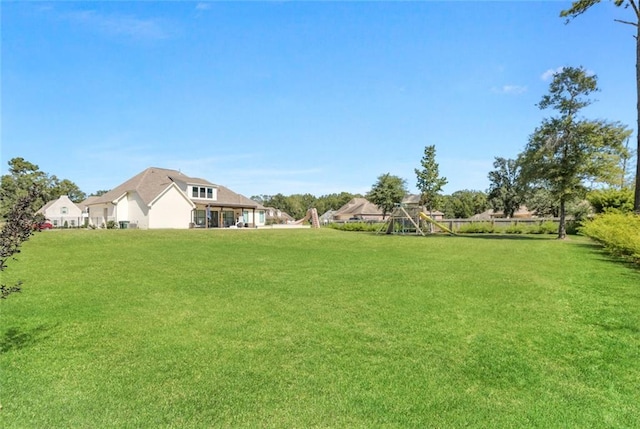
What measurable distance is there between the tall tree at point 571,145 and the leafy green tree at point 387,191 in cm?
3806

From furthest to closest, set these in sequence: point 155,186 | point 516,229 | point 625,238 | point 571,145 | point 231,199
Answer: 1. point 231,199
2. point 155,186
3. point 516,229
4. point 571,145
5. point 625,238

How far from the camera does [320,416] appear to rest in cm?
277

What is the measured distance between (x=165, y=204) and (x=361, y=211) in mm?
45656

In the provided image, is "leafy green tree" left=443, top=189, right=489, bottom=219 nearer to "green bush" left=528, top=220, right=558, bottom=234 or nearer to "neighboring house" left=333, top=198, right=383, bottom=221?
"neighboring house" left=333, top=198, right=383, bottom=221

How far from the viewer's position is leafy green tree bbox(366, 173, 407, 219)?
59.4m

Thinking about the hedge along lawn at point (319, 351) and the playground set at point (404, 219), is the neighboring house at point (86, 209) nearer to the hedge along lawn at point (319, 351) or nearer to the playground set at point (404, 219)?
the playground set at point (404, 219)

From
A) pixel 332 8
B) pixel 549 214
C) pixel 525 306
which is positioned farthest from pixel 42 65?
pixel 549 214

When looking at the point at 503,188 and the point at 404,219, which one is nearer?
the point at 404,219

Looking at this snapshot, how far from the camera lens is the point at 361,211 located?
69875 mm

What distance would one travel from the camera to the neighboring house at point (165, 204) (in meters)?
29.0

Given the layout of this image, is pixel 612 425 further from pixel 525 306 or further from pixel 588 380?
pixel 525 306

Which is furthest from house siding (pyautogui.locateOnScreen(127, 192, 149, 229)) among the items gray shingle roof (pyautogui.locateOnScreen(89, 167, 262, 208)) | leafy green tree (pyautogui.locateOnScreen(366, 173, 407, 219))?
leafy green tree (pyautogui.locateOnScreen(366, 173, 407, 219))

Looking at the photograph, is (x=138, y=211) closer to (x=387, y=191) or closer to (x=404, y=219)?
(x=404, y=219)

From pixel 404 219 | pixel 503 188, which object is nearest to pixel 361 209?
pixel 503 188
